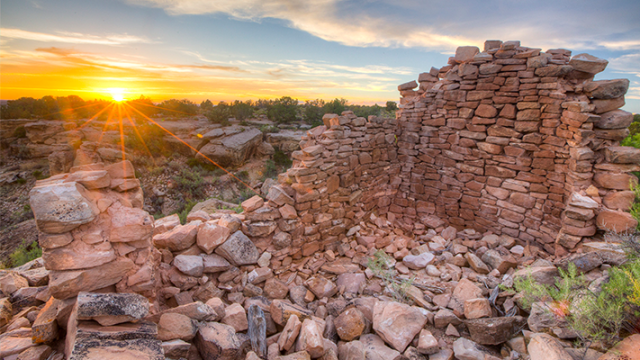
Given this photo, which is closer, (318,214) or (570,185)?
(570,185)

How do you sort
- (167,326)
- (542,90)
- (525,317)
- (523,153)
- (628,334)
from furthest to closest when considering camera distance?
(523,153) < (542,90) < (525,317) < (167,326) < (628,334)

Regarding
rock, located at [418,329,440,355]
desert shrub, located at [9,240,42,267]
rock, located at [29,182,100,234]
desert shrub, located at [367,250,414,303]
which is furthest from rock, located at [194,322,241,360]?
desert shrub, located at [9,240,42,267]

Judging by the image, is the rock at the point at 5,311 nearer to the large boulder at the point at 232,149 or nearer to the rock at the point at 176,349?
the rock at the point at 176,349

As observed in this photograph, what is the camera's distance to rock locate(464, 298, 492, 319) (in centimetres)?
331

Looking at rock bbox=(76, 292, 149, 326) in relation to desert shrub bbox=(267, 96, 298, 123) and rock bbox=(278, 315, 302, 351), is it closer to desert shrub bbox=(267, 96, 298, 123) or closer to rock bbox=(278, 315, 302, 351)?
rock bbox=(278, 315, 302, 351)

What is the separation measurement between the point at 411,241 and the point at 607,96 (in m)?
3.85

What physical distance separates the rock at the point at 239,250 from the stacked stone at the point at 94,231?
1.19 m

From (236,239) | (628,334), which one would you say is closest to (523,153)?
(628,334)

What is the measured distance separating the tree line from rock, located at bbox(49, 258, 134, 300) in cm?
1667

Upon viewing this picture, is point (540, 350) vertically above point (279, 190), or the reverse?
point (279, 190)

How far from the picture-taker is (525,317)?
320 cm

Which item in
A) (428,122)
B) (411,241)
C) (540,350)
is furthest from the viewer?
(428,122)

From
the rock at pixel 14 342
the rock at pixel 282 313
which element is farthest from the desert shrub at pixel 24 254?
the rock at pixel 282 313

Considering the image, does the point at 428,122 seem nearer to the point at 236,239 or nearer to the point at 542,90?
the point at 542,90
